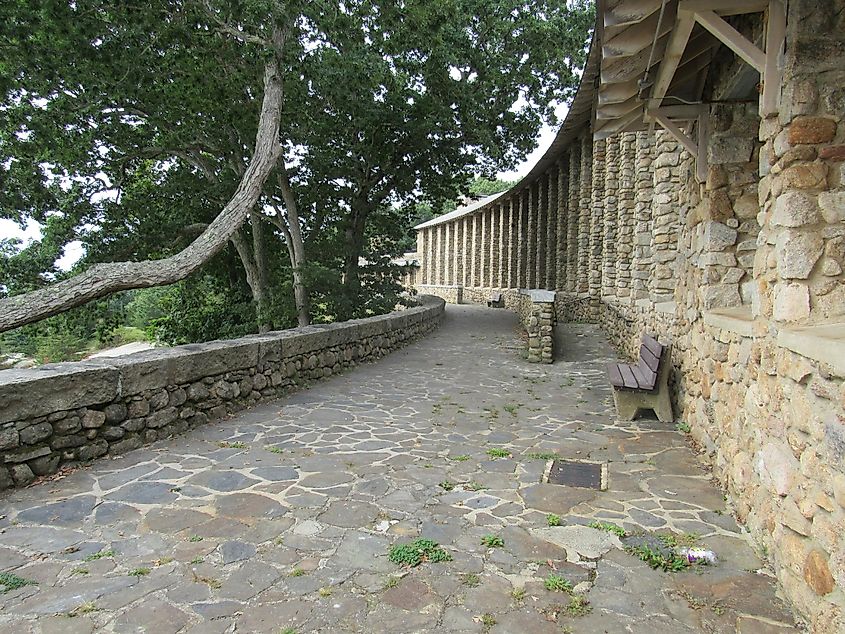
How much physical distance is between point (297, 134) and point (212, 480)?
10.6 meters

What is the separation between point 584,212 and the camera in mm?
16859

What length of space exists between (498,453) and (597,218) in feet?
39.7

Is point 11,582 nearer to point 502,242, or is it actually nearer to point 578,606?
point 578,606

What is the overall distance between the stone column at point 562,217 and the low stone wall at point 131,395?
13.4 meters

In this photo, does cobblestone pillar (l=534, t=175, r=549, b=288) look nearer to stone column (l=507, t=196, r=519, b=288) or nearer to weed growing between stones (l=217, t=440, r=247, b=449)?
stone column (l=507, t=196, r=519, b=288)

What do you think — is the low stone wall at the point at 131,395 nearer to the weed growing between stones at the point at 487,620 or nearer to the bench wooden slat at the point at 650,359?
the weed growing between stones at the point at 487,620

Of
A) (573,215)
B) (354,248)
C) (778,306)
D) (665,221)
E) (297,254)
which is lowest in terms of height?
(778,306)

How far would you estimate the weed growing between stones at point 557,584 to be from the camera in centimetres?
278

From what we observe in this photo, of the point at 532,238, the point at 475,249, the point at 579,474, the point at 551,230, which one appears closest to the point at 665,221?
the point at 579,474

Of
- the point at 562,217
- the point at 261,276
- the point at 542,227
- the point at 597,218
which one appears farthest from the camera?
the point at 542,227

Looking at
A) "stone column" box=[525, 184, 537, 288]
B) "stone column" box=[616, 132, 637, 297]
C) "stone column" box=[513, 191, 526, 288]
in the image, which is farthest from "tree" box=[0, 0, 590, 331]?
"stone column" box=[513, 191, 526, 288]

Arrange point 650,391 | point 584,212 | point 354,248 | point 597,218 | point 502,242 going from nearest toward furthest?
point 650,391 < point 354,248 < point 597,218 < point 584,212 < point 502,242

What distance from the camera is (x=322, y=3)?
30.3ft

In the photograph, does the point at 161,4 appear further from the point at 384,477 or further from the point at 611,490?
the point at 611,490
